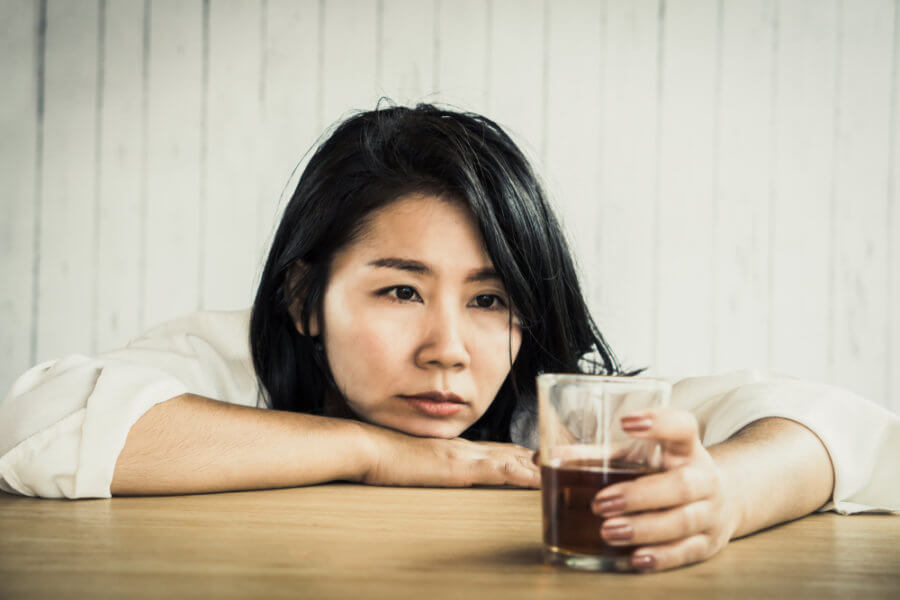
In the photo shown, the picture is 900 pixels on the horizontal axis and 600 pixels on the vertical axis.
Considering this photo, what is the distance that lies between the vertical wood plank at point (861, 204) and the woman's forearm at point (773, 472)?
5.37 ft

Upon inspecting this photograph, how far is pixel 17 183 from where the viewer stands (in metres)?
2.05

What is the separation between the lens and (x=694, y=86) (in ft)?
6.98

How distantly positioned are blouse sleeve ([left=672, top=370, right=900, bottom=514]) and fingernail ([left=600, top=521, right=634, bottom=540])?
0.37 m

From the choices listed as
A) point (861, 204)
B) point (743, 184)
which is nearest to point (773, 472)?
point (743, 184)

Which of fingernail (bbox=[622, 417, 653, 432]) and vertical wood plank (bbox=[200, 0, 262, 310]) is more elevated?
vertical wood plank (bbox=[200, 0, 262, 310])

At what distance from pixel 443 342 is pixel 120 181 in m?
1.51

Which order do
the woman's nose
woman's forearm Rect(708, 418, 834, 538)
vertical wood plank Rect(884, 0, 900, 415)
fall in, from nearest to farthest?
woman's forearm Rect(708, 418, 834, 538)
the woman's nose
vertical wood plank Rect(884, 0, 900, 415)

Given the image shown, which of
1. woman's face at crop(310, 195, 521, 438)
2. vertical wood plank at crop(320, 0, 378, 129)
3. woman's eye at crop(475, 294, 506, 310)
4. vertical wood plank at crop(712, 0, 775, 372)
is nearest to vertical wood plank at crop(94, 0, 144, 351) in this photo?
vertical wood plank at crop(320, 0, 378, 129)

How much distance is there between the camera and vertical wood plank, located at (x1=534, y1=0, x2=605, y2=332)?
2.11m

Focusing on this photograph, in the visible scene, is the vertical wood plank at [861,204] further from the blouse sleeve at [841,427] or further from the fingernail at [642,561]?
the fingernail at [642,561]

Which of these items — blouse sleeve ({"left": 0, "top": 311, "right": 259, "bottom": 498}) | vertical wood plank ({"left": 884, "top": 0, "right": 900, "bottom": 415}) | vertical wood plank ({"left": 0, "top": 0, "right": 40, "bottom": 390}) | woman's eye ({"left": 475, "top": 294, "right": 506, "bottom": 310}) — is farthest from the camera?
vertical wood plank ({"left": 884, "top": 0, "right": 900, "bottom": 415})

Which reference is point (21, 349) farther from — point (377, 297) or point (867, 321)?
point (867, 321)

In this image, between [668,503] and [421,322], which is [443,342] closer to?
[421,322]

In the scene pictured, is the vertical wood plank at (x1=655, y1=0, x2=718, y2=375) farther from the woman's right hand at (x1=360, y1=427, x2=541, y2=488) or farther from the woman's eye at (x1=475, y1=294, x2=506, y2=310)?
the woman's right hand at (x1=360, y1=427, x2=541, y2=488)
